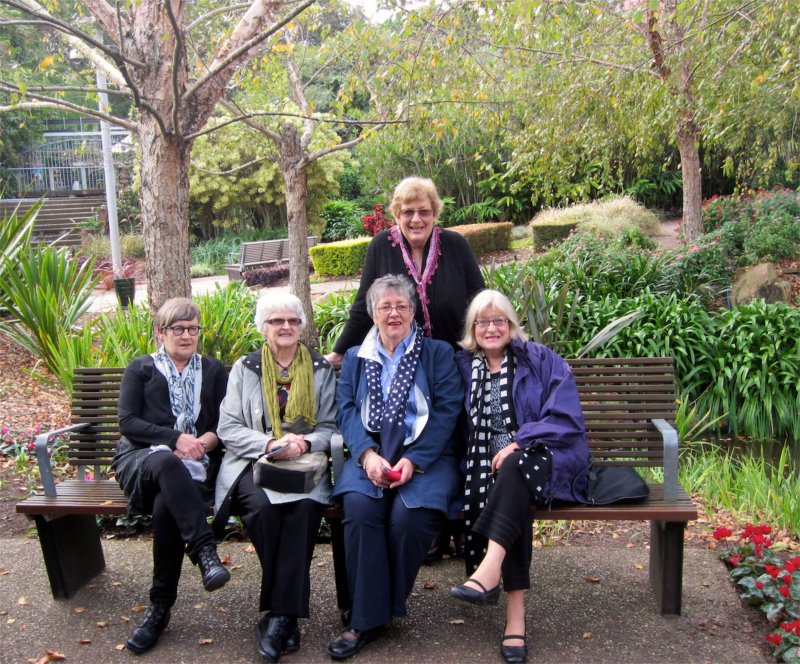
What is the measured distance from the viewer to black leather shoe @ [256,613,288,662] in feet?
9.90

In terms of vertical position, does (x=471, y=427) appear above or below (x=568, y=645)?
above

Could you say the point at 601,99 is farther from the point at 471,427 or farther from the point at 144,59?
the point at 471,427

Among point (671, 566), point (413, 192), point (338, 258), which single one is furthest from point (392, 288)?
point (338, 258)

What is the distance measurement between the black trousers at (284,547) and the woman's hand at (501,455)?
2.41 feet

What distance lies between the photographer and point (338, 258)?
17812 mm

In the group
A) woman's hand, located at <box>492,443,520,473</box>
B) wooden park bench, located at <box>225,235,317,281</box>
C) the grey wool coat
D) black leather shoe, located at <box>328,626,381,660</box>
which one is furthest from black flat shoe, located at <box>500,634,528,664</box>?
wooden park bench, located at <box>225,235,317,281</box>

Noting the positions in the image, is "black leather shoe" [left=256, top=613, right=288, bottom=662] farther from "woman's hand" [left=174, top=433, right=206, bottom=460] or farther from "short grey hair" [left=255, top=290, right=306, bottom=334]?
"short grey hair" [left=255, top=290, right=306, bottom=334]

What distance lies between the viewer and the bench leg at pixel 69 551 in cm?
351

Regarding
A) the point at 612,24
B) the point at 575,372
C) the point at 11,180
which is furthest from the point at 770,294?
the point at 11,180

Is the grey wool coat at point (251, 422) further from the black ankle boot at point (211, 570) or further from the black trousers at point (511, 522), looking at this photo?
the black trousers at point (511, 522)

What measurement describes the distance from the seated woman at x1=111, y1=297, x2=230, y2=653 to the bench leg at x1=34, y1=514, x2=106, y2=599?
0.40 m

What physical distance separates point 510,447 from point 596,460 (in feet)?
2.62

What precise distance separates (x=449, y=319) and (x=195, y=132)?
224 cm

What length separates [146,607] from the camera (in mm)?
Answer: 3473
